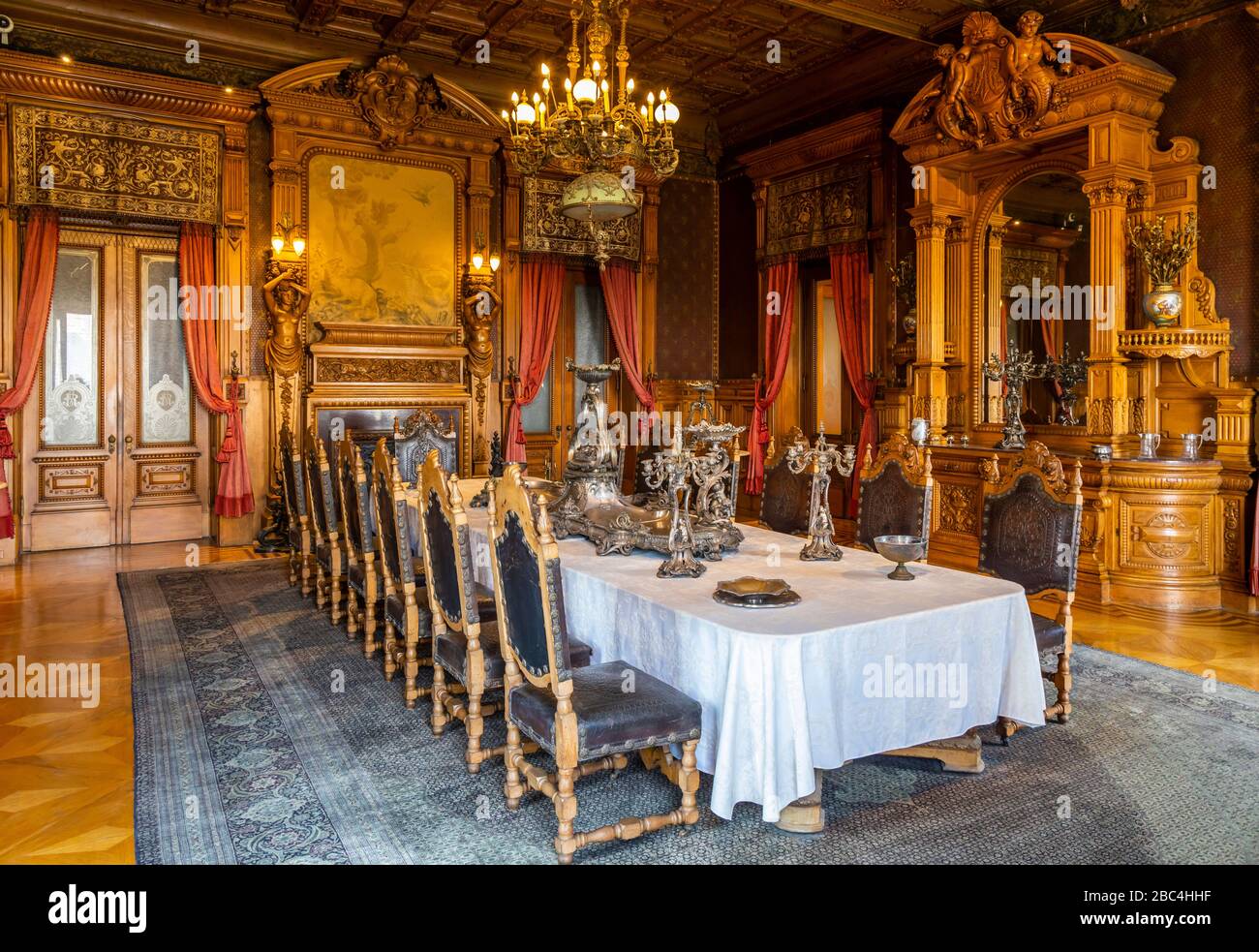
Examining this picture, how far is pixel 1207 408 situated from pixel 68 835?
19.8 feet

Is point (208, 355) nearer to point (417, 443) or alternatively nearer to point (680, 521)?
point (417, 443)

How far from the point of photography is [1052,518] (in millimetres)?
→ 3553

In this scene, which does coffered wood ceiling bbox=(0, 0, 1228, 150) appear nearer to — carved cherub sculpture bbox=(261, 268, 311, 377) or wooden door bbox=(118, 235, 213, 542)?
wooden door bbox=(118, 235, 213, 542)

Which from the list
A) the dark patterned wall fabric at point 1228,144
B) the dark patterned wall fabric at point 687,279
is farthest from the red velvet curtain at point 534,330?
the dark patterned wall fabric at point 1228,144

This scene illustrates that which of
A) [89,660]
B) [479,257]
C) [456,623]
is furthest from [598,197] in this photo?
[479,257]

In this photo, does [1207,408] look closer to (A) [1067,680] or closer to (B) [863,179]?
(A) [1067,680]

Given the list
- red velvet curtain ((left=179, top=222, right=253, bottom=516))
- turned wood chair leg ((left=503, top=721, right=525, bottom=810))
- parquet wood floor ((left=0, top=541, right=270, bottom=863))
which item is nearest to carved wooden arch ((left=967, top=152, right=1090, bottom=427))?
turned wood chair leg ((left=503, top=721, right=525, bottom=810))

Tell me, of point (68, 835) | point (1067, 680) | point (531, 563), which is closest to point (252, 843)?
point (68, 835)

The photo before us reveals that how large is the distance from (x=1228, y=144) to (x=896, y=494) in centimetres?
342

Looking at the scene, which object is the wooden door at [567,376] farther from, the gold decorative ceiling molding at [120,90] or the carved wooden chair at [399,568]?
the carved wooden chair at [399,568]

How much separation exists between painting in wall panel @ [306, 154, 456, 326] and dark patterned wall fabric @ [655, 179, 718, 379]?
2.32 meters

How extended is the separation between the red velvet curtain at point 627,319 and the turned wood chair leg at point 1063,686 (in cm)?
632

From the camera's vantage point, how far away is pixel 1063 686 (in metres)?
3.49

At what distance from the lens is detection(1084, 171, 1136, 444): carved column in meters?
5.70
